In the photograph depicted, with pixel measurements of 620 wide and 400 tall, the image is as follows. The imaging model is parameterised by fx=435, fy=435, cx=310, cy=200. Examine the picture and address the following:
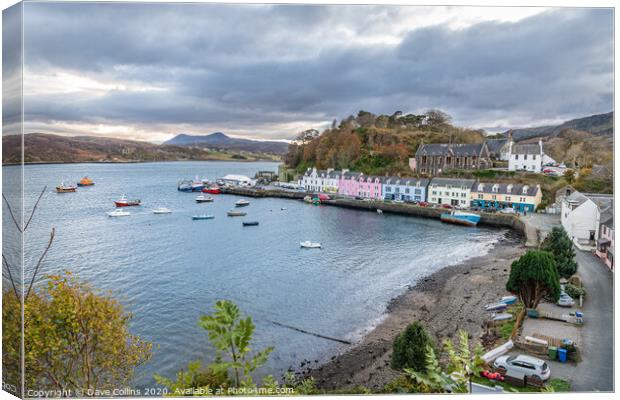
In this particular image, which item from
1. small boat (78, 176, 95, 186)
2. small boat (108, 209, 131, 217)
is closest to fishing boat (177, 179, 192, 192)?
small boat (108, 209, 131, 217)

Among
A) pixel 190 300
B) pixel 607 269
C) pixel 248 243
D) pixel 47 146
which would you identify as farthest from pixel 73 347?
pixel 248 243

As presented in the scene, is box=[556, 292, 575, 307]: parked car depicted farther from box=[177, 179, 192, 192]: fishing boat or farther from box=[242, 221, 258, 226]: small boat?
box=[177, 179, 192, 192]: fishing boat

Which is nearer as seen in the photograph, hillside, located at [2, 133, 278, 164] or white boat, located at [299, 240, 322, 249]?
hillside, located at [2, 133, 278, 164]

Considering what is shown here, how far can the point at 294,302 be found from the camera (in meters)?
8.31

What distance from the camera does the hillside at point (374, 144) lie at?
13288mm

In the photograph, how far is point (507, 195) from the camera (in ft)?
32.4

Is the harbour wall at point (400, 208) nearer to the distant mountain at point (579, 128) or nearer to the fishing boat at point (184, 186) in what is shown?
the fishing boat at point (184, 186)

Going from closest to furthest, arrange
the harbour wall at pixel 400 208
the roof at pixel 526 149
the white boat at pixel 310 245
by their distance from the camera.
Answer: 1. the roof at pixel 526 149
2. the white boat at pixel 310 245
3. the harbour wall at pixel 400 208

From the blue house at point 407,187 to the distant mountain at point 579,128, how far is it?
22.4 ft

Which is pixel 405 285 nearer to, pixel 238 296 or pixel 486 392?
pixel 238 296

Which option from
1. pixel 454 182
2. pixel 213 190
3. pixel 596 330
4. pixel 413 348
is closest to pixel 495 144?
pixel 454 182

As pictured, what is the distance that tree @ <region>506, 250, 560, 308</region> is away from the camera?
690 centimetres

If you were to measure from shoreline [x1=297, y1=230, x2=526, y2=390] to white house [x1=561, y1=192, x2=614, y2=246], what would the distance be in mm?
1818

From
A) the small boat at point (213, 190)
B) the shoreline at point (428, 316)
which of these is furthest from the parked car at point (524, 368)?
the small boat at point (213, 190)
